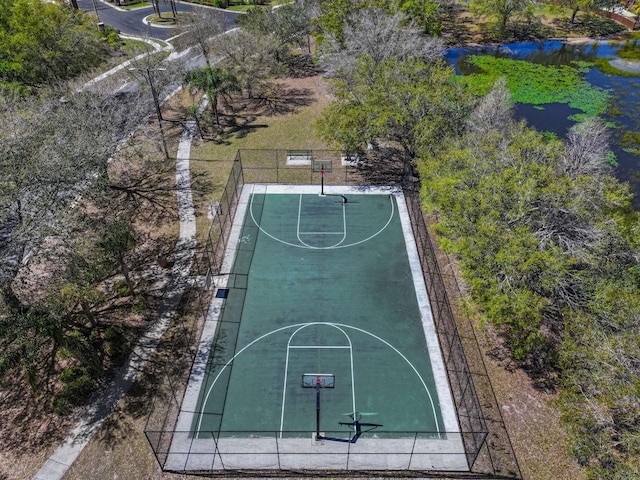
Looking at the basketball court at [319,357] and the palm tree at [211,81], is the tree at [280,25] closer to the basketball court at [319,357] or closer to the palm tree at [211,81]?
the palm tree at [211,81]

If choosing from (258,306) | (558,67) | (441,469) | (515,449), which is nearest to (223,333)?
(258,306)

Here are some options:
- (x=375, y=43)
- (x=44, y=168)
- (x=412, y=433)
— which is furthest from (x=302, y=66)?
(x=412, y=433)

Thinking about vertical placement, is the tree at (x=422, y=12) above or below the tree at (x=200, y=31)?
above

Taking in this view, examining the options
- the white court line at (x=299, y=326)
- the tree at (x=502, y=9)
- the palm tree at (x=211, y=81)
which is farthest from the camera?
the tree at (x=502, y=9)

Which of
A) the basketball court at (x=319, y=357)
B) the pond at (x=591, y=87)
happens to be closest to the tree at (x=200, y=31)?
the basketball court at (x=319, y=357)

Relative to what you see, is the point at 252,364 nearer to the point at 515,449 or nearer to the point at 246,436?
the point at 246,436

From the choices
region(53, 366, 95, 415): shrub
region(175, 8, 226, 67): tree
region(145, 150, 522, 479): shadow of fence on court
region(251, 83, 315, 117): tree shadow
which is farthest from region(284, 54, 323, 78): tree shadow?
region(53, 366, 95, 415): shrub
